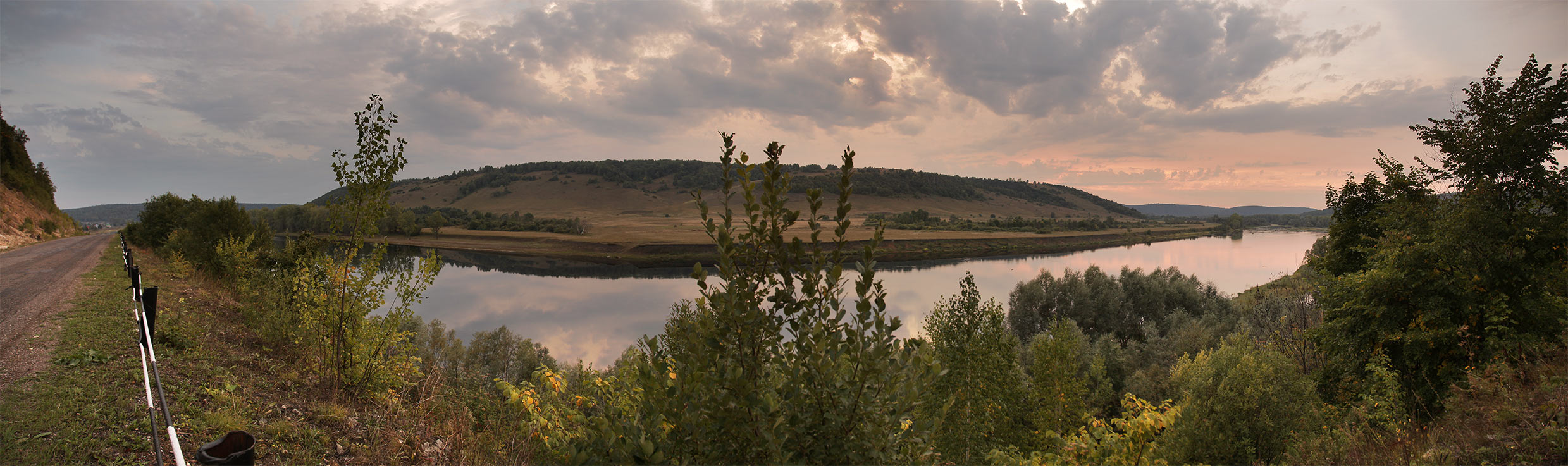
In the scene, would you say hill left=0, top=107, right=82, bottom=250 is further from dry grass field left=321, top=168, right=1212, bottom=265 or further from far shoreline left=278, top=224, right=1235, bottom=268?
dry grass field left=321, top=168, right=1212, bottom=265

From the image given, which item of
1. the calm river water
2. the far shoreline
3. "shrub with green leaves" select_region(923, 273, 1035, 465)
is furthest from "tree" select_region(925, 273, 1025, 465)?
the far shoreline

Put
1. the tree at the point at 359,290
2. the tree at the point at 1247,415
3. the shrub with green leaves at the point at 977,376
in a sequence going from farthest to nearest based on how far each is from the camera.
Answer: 1. the tree at the point at 1247,415
2. the shrub with green leaves at the point at 977,376
3. the tree at the point at 359,290

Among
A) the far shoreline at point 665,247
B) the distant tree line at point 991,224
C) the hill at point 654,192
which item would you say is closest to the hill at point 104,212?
the hill at point 654,192

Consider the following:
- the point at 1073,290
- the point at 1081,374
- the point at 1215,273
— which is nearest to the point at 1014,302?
the point at 1073,290

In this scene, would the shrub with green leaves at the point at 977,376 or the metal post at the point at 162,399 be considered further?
the shrub with green leaves at the point at 977,376

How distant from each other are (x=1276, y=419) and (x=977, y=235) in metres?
83.1

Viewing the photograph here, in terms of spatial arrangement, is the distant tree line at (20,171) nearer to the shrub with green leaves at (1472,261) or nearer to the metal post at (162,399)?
the metal post at (162,399)

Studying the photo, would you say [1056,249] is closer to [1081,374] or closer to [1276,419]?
[1081,374]

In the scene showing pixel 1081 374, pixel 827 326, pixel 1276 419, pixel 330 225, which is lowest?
pixel 1081 374

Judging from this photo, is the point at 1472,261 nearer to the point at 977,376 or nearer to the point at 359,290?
the point at 977,376

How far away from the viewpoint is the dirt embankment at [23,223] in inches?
993

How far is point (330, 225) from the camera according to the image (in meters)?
6.14

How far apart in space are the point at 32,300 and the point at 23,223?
32.8 m

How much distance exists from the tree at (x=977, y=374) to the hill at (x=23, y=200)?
3689 centimetres
